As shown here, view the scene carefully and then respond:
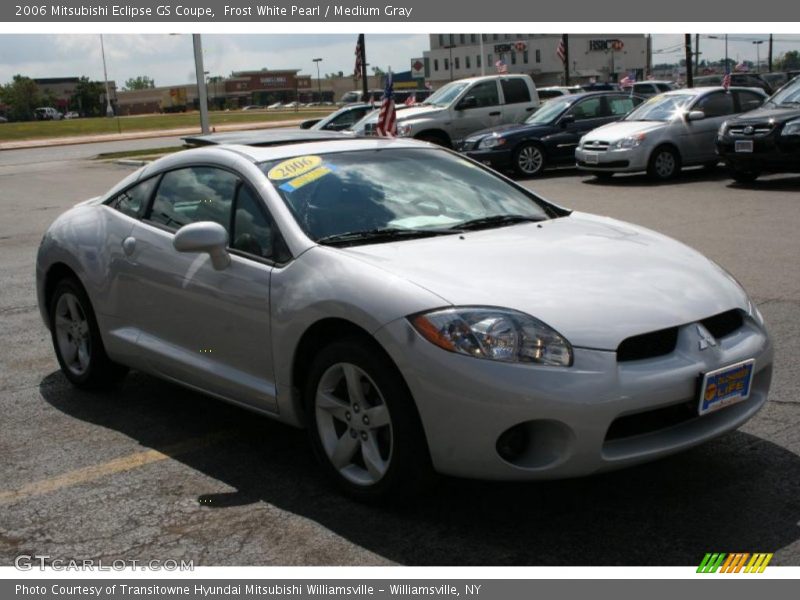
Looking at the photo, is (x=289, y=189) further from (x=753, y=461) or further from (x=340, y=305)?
(x=753, y=461)

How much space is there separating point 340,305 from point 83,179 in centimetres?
2286

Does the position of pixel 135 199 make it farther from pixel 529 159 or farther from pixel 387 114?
pixel 529 159

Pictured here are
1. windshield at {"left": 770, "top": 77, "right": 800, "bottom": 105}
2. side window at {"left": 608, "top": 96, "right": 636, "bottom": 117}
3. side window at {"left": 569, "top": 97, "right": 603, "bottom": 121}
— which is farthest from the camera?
side window at {"left": 608, "top": 96, "right": 636, "bottom": 117}

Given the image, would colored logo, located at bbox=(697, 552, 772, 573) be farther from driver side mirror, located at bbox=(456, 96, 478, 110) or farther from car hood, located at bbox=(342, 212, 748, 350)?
driver side mirror, located at bbox=(456, 96, 478, 110)

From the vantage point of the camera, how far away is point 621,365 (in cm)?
375

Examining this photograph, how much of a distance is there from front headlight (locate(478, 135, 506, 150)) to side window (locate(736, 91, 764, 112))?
4.24 meters

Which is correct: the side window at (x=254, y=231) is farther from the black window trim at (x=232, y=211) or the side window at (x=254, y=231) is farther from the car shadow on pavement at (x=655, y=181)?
the car shadow on pavement at (x=655, y=181)

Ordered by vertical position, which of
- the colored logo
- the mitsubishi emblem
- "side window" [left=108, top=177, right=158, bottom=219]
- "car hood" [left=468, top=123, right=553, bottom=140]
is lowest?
the colored logo

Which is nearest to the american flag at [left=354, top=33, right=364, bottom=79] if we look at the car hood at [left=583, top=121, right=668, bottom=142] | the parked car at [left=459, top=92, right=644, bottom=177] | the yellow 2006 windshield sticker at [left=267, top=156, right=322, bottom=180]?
the parked car at [left=459, top=92, right=644, bottom=177]

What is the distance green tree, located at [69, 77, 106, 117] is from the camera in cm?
12794

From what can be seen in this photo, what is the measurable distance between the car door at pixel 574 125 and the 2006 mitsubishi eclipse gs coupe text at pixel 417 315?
→ 47.6 ft

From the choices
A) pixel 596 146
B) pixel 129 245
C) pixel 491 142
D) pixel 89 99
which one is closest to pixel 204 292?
pixel 129 245

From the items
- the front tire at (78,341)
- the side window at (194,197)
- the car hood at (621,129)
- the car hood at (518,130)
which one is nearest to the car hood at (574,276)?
the side window at (194,197)

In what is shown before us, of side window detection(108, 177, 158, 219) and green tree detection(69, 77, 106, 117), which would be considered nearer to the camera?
side window detection(108, 177, 158, 219)
